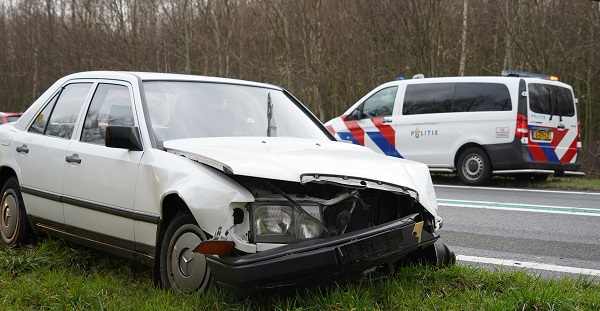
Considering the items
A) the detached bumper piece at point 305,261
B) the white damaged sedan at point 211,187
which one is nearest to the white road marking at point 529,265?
the white damaged sedan at point 211,187

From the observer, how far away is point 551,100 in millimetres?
12672

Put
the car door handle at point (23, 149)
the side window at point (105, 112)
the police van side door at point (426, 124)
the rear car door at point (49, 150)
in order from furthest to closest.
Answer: the police van side door at point (426, 124)
the car door handle at point (23, 149)
the rear car door at point (49, 150)
the side window at point (105, 112)

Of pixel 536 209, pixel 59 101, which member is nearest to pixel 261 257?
pixel 59 101

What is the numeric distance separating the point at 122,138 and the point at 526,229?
498cm

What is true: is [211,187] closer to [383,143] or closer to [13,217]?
[13,217]

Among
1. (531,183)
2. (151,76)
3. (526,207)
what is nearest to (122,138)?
(151,76)

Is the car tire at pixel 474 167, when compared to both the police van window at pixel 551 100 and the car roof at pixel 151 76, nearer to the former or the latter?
the police van window at pixel 551 100

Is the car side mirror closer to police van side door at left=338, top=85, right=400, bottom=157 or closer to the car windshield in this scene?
the car windshield

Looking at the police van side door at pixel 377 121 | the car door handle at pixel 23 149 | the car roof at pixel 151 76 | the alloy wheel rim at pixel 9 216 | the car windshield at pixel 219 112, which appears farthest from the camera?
the police van side door at pixel 377 121

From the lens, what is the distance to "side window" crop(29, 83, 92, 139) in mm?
5445

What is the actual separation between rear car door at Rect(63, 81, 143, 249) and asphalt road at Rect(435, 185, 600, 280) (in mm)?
2845

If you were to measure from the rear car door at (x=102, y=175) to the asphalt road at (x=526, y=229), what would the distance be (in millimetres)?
2845

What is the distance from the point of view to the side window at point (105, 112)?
193 inches

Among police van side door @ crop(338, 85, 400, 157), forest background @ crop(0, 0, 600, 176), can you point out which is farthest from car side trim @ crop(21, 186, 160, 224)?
forest background @ crop(0, 0, 600, 176)
